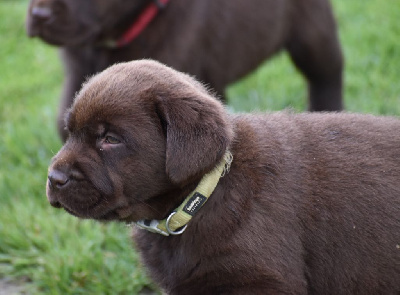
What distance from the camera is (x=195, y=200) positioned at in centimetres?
284

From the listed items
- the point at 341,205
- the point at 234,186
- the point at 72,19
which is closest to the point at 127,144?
the point at 234,186

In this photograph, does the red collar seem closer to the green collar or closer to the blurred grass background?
the blurred grass background

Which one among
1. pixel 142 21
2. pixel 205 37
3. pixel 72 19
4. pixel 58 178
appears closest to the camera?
pixel 58 178

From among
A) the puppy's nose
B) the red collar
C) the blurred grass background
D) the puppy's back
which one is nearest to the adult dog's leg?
the blurred grass background

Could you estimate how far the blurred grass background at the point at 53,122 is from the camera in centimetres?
374

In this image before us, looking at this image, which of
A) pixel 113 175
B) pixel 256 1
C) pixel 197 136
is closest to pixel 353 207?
pixel 197 136

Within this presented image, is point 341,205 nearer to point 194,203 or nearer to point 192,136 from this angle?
point 194,203

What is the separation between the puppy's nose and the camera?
279 centimetres

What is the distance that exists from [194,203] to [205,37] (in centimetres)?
210

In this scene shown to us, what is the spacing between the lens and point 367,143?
10.00ft

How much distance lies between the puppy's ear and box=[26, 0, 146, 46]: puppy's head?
1.82 m

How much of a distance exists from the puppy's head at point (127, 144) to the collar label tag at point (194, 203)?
7 cm

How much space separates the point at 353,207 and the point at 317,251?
8.9 inches

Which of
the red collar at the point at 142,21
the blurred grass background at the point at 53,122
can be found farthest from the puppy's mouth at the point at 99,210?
the red collar at the point at 142,21
